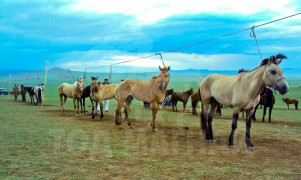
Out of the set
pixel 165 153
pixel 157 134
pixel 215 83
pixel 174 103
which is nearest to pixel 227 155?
pixel 165 153

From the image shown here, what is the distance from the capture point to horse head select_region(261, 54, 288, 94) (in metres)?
8.72

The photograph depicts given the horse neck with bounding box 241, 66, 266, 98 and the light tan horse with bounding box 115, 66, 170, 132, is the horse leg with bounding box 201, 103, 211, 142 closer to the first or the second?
the horse neck with bounding box 241, 66, 266, 98

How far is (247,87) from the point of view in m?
9.40

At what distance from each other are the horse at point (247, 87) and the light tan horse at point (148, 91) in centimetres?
243

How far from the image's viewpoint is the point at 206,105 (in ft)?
35.9

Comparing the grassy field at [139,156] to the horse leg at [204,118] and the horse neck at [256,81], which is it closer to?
the horse leg at [204,118]

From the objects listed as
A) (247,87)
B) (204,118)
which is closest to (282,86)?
(247,87)

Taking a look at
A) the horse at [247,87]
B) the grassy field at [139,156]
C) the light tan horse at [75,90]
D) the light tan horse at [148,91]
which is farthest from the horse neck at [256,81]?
the light tan horse at [75,90]

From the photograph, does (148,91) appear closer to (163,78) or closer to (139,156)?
(163,78)

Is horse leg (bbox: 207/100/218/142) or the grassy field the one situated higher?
horse leg (bbox: 207/100/218/142)

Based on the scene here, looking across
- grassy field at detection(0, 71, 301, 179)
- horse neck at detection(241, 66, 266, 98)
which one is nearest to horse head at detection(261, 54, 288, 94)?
horse neck at detection(241, 66, 266, 98)

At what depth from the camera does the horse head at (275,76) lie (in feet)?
28.6

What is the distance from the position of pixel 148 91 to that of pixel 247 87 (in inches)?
192

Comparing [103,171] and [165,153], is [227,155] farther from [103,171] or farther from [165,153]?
[103,171]
